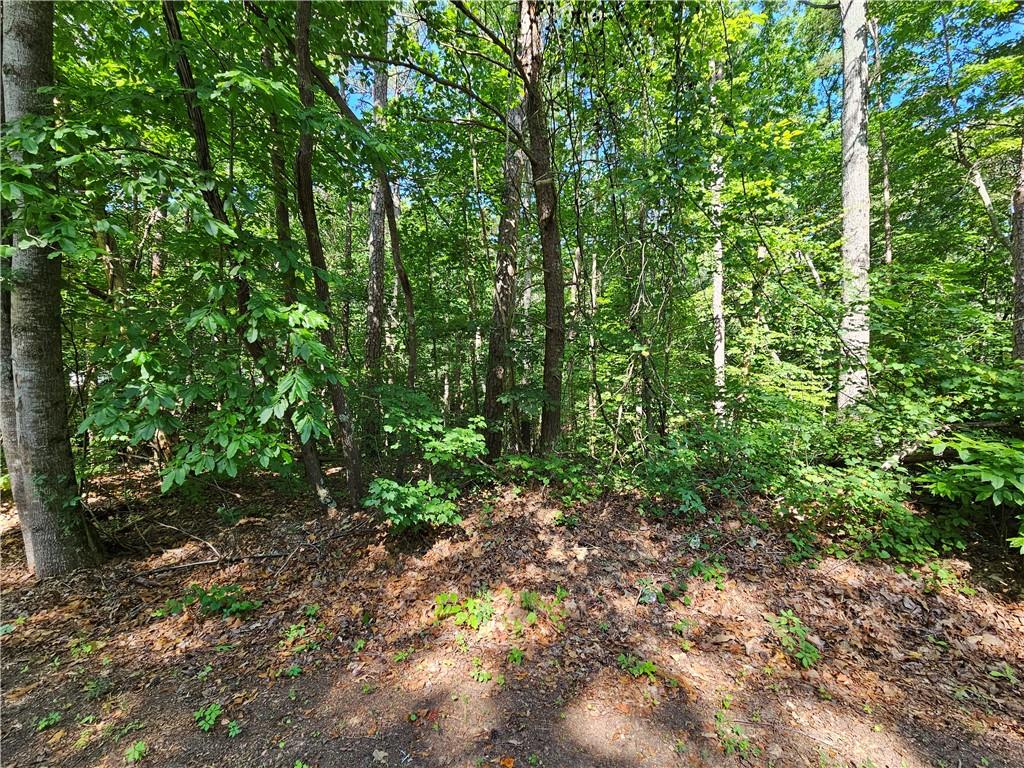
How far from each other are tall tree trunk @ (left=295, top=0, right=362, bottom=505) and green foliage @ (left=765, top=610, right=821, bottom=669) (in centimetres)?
389

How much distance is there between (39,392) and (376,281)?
15.4 feet

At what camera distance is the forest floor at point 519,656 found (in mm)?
2359

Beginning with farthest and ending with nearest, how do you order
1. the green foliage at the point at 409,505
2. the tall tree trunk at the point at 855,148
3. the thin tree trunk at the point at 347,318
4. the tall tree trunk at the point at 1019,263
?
the thin tree trunk at the point at 347,318 < the tall tree trunk at the point at 855,148 < the tall tree trunk at the point at 1019,263 < the green foliage at the point at 409,505

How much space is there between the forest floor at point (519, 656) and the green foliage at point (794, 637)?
32mm

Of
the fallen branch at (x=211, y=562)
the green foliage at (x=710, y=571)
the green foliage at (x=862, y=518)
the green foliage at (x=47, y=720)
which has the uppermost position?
the green foliage at (x=862, y=518)

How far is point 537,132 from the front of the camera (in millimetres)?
4727

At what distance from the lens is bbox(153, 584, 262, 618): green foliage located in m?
3.46

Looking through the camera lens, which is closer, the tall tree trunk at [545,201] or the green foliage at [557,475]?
the tall tree trunk at [545,201]

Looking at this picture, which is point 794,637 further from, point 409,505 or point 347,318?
point 347,318

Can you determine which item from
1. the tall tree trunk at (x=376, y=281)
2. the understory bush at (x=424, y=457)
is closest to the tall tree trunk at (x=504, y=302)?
the understory bush at (x=424, y=457)

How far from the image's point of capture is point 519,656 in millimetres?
2984

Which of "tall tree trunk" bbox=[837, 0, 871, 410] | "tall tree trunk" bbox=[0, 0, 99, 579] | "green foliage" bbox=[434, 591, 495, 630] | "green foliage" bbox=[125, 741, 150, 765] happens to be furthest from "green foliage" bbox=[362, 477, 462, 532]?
"tall tree trunk" bbox=[837, 0, 871, 410]

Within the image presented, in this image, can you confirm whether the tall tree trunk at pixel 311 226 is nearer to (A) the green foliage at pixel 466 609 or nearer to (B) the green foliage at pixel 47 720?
(A) the green foliage at pixel 466 609

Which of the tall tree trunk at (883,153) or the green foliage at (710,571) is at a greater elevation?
the tall tree trunk at (883,153)
